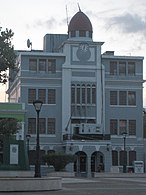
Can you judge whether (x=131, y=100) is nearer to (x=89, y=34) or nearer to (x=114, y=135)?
(x=114, y=135)

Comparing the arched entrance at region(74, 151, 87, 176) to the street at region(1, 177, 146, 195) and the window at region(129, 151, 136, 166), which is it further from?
the street at region(1, 177, 146, 195)

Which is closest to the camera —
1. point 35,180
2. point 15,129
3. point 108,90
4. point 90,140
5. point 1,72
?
point 1,72

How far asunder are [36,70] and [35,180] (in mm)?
49365

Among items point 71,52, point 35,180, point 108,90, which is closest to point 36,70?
point 71,52

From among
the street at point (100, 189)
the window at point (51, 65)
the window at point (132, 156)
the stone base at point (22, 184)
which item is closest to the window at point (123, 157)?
the window at point (132, 156)

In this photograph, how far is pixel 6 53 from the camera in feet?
65.1

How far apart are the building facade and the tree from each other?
5300 centimetres

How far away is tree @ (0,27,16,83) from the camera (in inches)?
780

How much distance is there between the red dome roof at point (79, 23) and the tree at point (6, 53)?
57696 millimetres

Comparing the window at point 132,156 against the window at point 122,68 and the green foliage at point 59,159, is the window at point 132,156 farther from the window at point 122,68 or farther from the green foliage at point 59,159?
the green foliage at point 59,159

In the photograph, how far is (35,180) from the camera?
27.2 metres

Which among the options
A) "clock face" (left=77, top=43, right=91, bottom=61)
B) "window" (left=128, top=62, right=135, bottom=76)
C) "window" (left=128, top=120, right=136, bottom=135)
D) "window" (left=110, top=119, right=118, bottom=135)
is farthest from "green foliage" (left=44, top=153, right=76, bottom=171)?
"window" (left=128, top=62, right=135, bottom=76)

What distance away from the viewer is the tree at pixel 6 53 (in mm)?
19812

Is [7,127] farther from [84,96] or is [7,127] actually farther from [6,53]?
[84,96]
